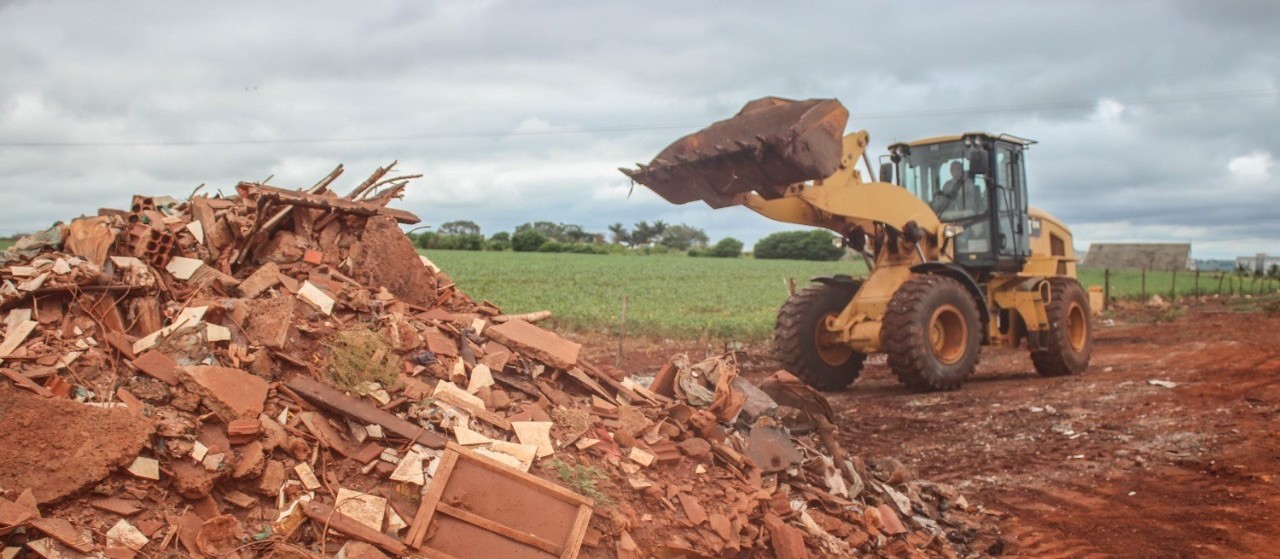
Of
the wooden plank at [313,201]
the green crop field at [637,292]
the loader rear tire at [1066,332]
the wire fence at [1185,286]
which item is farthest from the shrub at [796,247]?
the wooden plank at [313,201]

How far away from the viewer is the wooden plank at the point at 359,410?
19.1 ft

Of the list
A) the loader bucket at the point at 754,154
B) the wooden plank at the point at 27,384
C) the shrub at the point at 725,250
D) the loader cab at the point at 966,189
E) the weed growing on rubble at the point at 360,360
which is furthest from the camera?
the shrub at the point at 725,250

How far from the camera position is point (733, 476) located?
21.9 feet

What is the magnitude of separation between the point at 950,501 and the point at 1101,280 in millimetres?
40513

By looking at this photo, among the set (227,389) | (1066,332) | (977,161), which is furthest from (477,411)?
(1066,332)

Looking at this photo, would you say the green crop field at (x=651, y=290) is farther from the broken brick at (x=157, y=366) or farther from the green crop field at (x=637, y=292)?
the broken brick at (x=157, y=366)

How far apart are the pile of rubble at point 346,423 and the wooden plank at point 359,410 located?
2 centimetres

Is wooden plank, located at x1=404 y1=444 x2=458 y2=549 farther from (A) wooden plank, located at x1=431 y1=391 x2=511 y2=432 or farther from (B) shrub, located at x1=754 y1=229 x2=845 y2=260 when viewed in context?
(B) shrub, located at x1=754 y1=229 x2=845 y2=260

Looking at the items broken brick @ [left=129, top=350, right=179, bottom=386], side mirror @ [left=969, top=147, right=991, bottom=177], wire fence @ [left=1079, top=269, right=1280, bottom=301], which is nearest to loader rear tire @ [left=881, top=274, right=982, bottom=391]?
side mirror @ [left=969, top=147, right=991, bottom=177]

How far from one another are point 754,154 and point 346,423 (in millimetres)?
4830

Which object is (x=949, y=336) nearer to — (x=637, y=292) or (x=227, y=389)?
(x=227, y=389)

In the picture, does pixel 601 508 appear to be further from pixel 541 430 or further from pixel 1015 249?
pixel 1015 249

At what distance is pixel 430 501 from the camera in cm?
534

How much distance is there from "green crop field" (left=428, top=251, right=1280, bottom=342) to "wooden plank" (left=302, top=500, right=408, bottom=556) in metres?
12.1
